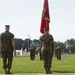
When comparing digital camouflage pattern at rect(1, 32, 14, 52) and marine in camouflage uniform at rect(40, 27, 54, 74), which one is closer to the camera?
digital camouflage pattern at rect(1, 32, 14, 52)

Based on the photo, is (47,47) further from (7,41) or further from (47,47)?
(7,41)

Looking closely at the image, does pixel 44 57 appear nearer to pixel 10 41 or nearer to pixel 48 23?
pixel 10 41

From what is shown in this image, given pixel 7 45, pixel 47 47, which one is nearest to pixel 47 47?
pixel 47 47

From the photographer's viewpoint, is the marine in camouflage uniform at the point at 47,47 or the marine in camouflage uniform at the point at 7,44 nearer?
the marine in camouflage uniform at the point at 7,44

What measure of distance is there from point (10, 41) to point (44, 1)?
34.9 feet

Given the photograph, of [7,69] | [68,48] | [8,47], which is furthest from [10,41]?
[68,48]

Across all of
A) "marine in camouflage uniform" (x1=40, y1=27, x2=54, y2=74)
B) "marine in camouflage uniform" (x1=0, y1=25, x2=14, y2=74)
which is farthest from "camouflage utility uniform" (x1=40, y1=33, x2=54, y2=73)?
"marine in camouflage uniform" (x1=0, y1=25, x2=14, y2=74)

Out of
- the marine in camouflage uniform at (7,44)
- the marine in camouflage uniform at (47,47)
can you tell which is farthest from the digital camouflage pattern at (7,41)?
the marine in camouflage uniform at (47,47)

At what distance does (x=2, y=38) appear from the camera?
15.3 meters

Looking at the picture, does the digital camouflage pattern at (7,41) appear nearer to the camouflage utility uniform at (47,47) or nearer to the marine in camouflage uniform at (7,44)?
the marine in camouflage uniform at (7,44)

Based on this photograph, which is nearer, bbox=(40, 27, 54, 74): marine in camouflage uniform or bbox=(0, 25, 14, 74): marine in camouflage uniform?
bbox=(0, 25, 14, 74): marine in camouflage uniform

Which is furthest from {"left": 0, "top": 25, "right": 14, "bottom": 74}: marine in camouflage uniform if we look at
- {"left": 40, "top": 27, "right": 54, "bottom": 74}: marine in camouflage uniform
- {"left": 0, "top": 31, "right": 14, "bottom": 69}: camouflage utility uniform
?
{"left": 40, "top": 27, "right": 54, "bottom": 74}: marine in camouflage uniform

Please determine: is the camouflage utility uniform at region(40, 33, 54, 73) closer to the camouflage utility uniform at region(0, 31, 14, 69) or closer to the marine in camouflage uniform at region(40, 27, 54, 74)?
the marine in camouflage uniform at region(40, 27, 54, 74)

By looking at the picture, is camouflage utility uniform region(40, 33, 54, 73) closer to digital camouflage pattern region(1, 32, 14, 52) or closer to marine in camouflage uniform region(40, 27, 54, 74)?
marine in camouflage uniform region(40, 27, 54, 74)
